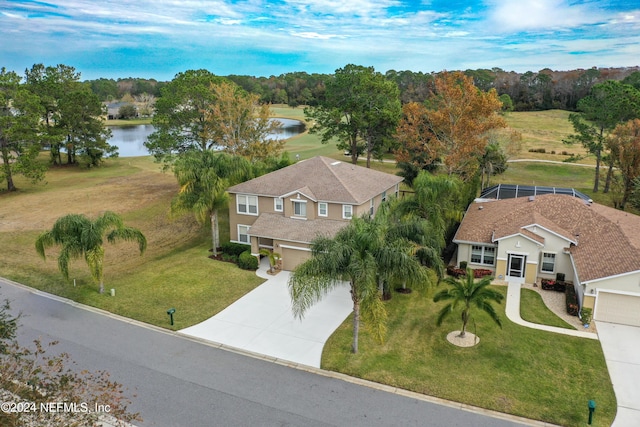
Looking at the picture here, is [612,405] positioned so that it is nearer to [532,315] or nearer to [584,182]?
[532,315]

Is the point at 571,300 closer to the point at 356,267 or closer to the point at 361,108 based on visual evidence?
the point at 356,267

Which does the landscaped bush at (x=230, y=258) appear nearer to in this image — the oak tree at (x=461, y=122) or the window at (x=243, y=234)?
the window at (x=243, y=234)

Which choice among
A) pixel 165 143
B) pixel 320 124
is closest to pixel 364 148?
pixel 320 124

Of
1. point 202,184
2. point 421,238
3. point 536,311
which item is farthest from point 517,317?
point 202,184

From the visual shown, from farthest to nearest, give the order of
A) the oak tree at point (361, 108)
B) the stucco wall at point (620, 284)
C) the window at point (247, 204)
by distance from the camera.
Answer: the oak tree at point (361, 108) → the window at point (247, 204) → the stucco wall at point (620, 284)

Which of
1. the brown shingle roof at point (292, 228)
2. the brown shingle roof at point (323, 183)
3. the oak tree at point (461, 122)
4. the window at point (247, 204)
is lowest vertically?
the brown shingle roof at point (292, 228)

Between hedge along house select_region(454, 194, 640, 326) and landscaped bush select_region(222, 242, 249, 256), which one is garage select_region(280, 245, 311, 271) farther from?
hedge along house select_region(454, 194, 640, 326)

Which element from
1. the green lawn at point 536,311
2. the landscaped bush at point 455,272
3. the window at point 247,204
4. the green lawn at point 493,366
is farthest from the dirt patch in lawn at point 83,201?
the green lawn at point 536,311
